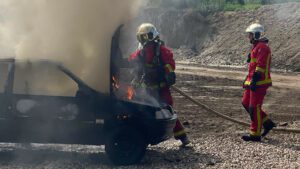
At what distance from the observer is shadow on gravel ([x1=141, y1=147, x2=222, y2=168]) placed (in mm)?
8180

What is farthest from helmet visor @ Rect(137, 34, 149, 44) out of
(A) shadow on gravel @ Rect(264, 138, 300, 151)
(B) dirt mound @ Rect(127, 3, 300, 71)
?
(B) dirt mound @ Rect(127, 3, 300, 71)

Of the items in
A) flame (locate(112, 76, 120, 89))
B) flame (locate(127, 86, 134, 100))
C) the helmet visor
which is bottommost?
flame (locate(127, 86, 134, 100))

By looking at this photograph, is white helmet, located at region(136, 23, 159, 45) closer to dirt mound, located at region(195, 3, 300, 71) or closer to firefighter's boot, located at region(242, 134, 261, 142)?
firefighter's boot, located at region(242, 134, 261, 142)

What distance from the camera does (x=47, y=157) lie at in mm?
8227

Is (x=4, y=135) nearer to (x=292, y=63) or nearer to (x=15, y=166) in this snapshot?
(x=15, y=166)

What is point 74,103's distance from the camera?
7.82m

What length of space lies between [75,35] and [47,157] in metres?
1.92

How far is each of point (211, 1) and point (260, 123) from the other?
25781 mm

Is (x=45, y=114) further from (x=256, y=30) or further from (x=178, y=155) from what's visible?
(x=256, y=30)

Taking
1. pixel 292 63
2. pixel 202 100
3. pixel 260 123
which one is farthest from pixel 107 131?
pixel 292 63

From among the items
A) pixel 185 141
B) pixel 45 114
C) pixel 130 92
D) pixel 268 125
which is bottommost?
pixel 185 141

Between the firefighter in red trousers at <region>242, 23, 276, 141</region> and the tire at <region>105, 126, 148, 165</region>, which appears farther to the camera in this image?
the firefighter in red trousers at <region>242, 23, 276, 141</region>

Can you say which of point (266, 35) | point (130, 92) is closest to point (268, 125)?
point (130, 92)

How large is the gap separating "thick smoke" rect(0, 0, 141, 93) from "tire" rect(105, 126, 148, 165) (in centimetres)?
78
